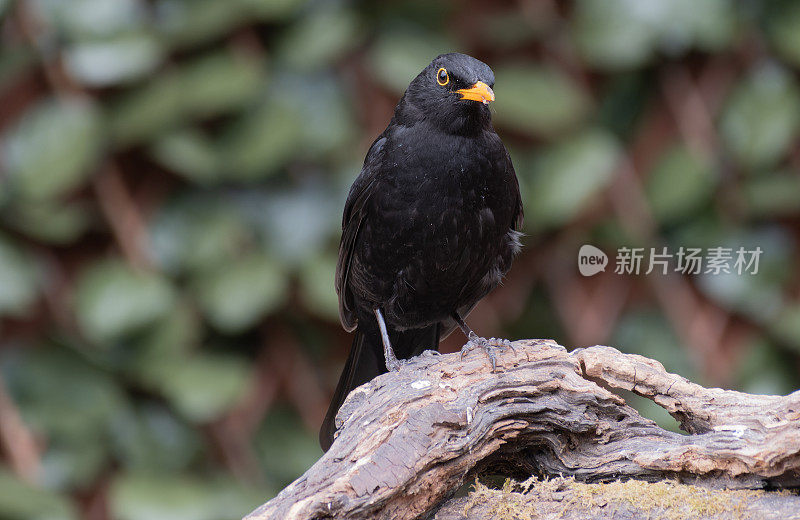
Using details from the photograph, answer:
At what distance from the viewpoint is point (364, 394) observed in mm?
2598

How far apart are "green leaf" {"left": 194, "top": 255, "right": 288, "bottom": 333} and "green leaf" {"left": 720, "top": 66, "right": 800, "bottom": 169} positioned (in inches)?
88.8

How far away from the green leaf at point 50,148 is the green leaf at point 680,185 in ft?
8.75

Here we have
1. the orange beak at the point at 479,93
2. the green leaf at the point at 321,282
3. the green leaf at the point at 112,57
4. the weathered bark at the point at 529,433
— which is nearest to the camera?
the weathered bark at the point at 529,433

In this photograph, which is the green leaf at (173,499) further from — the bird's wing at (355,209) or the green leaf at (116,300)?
the bird's wing at (355,209)

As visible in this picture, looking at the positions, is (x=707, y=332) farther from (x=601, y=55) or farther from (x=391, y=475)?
(x=391, y=475)

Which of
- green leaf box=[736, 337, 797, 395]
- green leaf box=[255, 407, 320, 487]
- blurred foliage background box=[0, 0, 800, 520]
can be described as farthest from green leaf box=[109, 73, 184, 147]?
green leaf box=[736, 337, 797, 395]

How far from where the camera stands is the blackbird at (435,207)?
2982mm

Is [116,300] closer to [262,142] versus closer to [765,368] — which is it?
[262,142]

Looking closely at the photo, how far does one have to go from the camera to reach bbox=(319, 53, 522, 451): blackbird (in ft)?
9.78

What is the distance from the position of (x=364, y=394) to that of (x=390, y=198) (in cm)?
74

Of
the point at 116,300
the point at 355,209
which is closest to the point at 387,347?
the point at 355,209

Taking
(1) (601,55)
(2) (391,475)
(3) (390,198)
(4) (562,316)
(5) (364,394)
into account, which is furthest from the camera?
(4) (562,316)

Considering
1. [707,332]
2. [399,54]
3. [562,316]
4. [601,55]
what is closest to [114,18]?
[399,54]

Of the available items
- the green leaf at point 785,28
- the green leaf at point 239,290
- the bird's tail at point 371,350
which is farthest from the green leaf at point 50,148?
the green leaf at point 785,28
